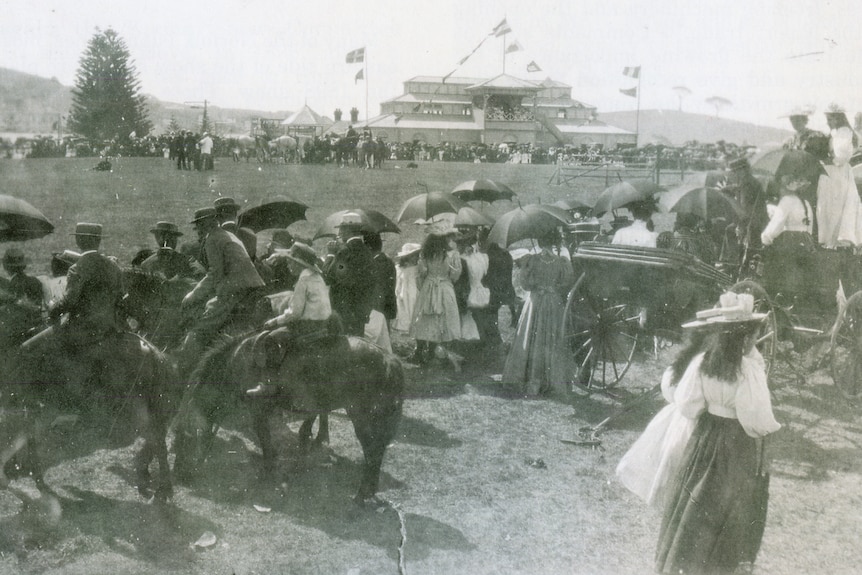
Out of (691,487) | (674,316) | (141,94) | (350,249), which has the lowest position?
(691,487)

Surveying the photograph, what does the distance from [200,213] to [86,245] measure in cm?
118

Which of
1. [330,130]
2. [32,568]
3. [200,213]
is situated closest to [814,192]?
[200,213]

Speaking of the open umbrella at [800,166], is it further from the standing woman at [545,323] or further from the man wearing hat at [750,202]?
the standing woman at [545,323]

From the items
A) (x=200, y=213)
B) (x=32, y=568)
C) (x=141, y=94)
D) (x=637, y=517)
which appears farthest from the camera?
(x=141, y=94)

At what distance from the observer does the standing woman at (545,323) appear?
30.9ft

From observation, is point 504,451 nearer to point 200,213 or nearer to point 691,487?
point 691,487

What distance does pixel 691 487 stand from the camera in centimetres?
475

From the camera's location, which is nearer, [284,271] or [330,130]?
[284,271]

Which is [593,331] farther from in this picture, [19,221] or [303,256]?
[19,221]

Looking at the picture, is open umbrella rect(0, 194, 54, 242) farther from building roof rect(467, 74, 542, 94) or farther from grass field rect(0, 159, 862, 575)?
building roof rect(467, 74, 542, 94)

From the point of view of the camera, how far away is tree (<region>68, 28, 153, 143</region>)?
36.6 ft

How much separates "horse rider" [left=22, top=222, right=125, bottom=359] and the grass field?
142cm

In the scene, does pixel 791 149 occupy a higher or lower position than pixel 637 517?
higher

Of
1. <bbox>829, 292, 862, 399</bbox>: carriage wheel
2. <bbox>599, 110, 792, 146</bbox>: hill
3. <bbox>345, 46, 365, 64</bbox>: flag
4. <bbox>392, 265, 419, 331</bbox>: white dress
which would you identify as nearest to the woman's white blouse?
<bbox>829, 292, 862, 399</bbox>: carriage wheel
